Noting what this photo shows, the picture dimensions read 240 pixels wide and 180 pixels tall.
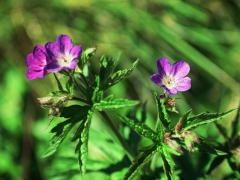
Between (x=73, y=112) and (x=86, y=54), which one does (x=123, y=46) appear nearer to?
(x=86, y=54)

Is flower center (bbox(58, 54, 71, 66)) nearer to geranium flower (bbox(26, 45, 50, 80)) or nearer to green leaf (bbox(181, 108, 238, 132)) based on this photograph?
geranium flower (bbox(26, 45, 50, 80))

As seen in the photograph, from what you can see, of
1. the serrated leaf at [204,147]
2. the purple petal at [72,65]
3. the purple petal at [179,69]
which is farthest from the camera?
the purple petal at [179,69]

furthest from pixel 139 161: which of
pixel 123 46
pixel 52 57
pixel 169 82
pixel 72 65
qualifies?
pixel 123 46

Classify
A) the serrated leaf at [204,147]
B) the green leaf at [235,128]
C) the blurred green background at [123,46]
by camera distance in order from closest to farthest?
the serrated leaf at [204,147] → the green leaf at [235,128] → the blurred green background at [123,46]

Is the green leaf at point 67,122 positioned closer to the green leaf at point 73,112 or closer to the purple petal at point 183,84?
the green leaf at point 73,112

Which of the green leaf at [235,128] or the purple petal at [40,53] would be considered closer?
the purple petal at [40,53]

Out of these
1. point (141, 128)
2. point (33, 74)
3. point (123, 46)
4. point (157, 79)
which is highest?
point (33, 74)

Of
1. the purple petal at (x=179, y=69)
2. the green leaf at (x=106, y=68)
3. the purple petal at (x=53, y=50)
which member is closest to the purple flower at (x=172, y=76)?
the purple petal at (x=179, y=69)
